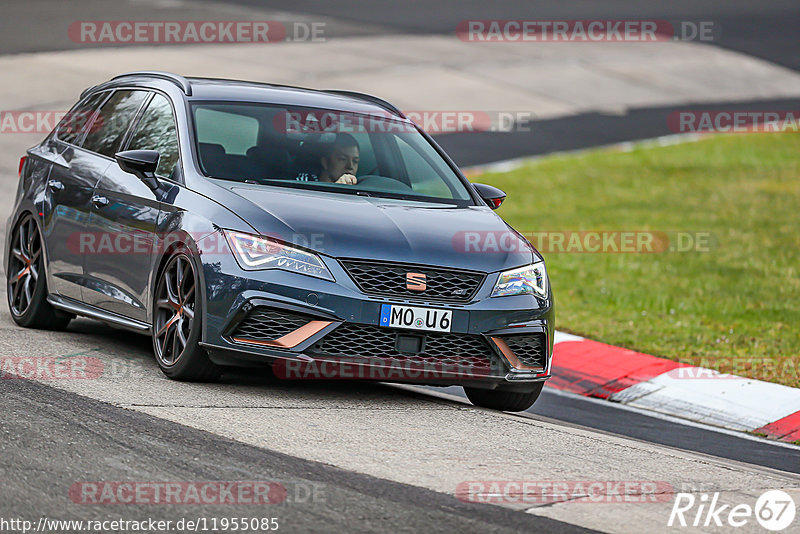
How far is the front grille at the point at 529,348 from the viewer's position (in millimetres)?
7426

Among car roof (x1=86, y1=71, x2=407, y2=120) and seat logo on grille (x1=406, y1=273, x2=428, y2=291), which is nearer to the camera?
seat logo on grille (x1=406, y1=273, x2=428, y2=291)

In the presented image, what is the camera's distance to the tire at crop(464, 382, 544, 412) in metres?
7.78

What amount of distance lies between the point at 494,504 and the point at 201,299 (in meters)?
2.38

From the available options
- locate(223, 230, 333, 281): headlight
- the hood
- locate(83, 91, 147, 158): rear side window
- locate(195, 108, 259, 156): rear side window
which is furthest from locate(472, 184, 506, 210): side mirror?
locate(83, 91, 147, 158): rear side window

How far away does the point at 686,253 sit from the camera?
14688 mm

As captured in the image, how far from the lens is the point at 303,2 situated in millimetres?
36969

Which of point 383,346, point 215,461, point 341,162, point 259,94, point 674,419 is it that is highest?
point 259,94

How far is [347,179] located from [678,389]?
2.97 metres

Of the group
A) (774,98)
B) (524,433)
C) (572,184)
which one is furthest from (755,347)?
(774,98)

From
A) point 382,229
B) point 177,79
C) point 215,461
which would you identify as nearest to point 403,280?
point 382,229

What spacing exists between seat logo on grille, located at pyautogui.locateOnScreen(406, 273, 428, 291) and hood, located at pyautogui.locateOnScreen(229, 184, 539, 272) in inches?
3.2

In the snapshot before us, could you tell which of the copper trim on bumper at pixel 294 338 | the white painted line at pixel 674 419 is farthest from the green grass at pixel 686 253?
the copper trim on bumper at pixel 294 338

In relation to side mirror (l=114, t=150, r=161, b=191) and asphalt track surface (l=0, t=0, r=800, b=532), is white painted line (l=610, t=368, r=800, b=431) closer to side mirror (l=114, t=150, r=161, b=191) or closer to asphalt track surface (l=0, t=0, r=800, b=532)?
asphalt track surface (l=0, t=0, r=800, b=532)

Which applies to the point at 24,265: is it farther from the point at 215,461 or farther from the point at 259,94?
the point at 215,461
